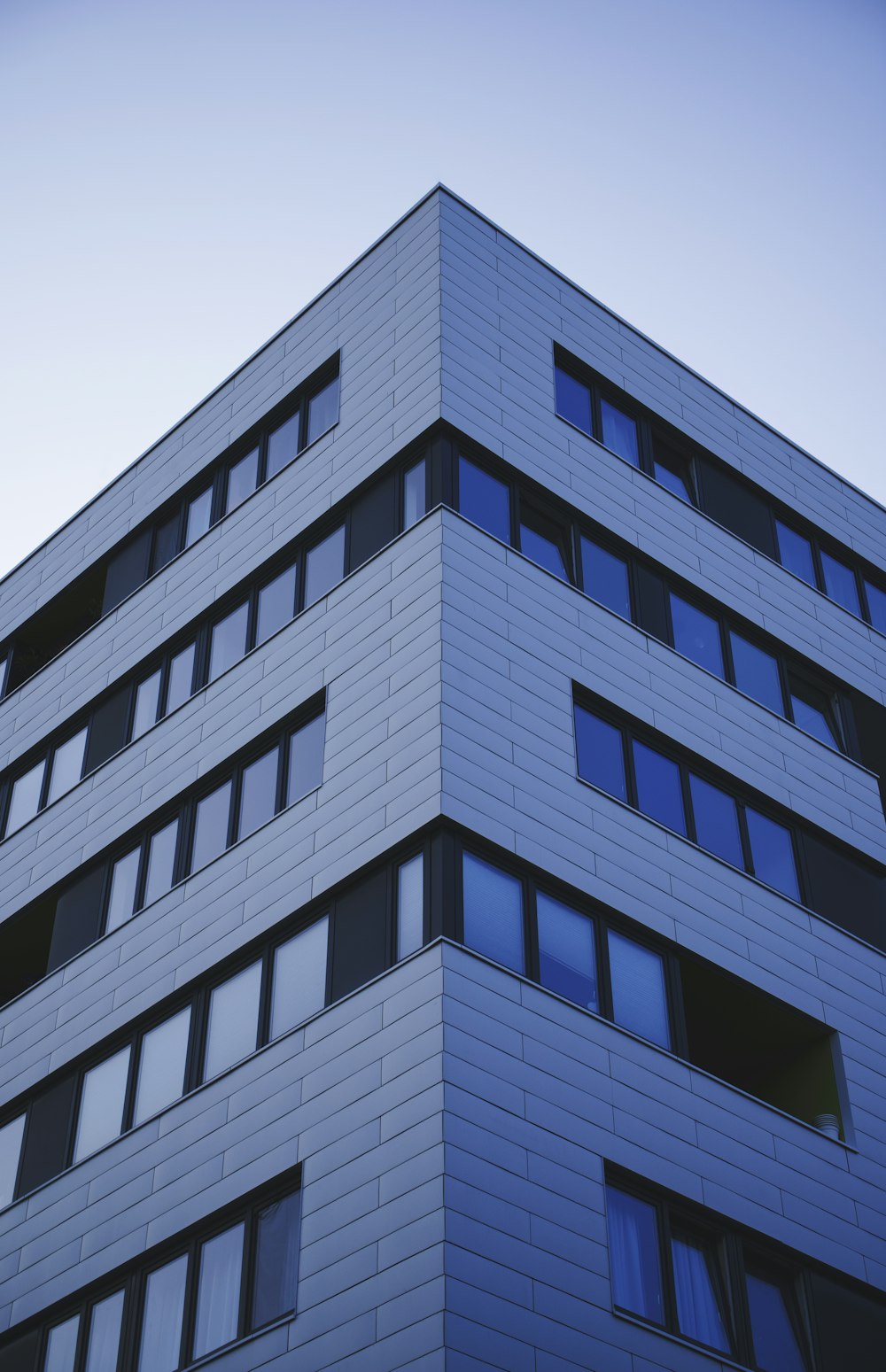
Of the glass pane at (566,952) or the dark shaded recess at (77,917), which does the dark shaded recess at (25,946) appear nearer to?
the dark shaded recess at (77,917)

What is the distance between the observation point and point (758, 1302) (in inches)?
773

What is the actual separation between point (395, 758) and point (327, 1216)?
5668 millimetres

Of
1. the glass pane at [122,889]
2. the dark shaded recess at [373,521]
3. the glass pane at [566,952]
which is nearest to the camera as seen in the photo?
the glass pane at [566,952]

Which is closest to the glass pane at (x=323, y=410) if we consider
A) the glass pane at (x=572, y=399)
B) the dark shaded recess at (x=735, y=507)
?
the glass pane at (x=572, y=399)

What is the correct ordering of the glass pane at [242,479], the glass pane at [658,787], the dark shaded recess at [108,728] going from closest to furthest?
the glass pane at [658,787], the dark shaded recess at [108,728], the glass pane at [242,479]

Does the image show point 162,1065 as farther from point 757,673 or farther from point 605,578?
point 757,673

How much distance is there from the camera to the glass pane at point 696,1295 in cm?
1866

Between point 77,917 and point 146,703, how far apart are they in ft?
12.5

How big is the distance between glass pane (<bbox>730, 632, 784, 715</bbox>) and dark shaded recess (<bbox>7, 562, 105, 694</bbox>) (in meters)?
12.7

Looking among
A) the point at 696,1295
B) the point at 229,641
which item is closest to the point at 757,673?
the point at 229,641

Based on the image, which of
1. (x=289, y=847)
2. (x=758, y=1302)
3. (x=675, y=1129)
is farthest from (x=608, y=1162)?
(x=289, y=847)

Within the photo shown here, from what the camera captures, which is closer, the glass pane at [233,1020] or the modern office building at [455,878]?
the modern office building at [455,878]

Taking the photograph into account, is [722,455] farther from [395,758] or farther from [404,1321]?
[404,1321]

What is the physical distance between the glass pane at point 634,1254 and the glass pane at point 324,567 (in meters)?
10.1
